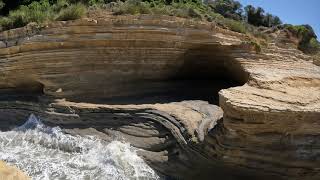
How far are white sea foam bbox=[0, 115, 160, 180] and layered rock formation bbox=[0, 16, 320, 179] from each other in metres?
0.39

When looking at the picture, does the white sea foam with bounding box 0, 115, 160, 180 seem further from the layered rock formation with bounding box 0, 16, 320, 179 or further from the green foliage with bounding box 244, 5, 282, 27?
the green foliage with bounding box 244, 5, 282, 27

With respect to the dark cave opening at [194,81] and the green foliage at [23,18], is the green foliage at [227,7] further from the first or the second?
the green foliage at [23,18]

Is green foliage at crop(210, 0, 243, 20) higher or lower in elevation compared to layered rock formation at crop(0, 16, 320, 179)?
higher

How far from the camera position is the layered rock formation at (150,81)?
1253 cm

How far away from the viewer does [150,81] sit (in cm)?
1558

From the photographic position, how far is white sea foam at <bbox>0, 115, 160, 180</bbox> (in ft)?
39.6

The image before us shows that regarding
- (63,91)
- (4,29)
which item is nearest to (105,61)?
(63,91)

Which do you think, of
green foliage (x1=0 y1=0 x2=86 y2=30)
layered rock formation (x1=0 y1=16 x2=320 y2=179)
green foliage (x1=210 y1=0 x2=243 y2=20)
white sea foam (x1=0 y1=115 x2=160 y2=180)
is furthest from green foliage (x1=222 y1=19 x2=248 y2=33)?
green foliage (x1=210 y1=0 x2=243 y2=20)

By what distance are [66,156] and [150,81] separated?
12.3 ft

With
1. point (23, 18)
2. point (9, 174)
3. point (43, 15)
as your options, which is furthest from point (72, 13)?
point (9, 174)

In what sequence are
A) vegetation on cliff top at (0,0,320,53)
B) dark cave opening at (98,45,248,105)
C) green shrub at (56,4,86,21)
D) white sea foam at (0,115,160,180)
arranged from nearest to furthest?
1. white sea foam at (0,115,160,180)
2. green shrub at (56,4,86,21)
3. dark cave opening at (98,45,248,105)
4. vegetation on cliff top at (0,0,320,53)

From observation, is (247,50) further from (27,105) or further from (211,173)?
(27,105)

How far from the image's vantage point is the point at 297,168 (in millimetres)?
11430

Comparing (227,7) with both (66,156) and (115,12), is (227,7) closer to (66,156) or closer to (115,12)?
(115,12)
